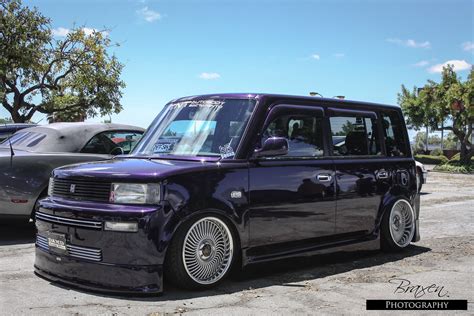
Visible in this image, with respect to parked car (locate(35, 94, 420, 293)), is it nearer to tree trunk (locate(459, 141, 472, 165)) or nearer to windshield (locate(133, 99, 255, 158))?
windshield (locate(133, 99, 255, 158))

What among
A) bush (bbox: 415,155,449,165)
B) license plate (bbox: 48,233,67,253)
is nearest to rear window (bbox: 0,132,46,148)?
license plate (bbox: 48,233,67,253)

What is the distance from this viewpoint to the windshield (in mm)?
5535

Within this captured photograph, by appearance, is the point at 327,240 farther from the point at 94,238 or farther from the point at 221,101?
the point at 94,238

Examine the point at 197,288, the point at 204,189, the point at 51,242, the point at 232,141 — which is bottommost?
the point at 197,288

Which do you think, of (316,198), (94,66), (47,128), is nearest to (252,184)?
(316,198)

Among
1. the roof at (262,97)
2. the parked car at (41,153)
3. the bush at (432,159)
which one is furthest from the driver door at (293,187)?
the bush at (432,159)

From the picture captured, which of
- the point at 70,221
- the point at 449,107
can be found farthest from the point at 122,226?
the point at 449,107

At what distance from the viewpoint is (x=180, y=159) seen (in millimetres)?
5438

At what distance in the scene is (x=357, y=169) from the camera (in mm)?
6555

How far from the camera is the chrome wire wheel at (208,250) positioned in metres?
4.96

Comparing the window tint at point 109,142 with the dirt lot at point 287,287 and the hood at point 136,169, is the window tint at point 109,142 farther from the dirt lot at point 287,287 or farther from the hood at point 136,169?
the hood at point 136,169

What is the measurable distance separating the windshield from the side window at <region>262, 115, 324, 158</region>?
357mm

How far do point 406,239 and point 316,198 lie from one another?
207 cm

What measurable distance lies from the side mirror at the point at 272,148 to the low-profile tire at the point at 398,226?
7.40ft
